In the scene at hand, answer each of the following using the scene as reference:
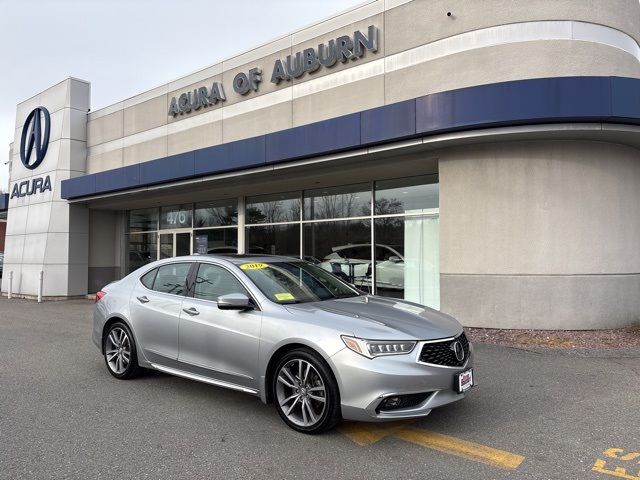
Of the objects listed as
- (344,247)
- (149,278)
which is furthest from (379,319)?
(344,247)

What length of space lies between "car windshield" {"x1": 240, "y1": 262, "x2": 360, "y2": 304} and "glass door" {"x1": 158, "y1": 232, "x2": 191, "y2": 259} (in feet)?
38.0

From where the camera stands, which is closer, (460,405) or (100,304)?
(460,405)

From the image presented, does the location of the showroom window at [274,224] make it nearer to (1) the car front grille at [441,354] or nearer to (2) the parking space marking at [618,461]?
(1) the car front grille at [441,354]

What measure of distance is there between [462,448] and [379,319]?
3.93 ft

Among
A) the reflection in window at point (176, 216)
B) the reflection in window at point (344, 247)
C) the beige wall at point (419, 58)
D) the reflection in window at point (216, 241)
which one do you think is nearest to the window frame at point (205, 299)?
the beige wall at point (419, 58)

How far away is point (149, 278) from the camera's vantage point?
239 inches

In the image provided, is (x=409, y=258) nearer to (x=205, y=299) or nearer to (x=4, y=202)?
(x=205, y=299)

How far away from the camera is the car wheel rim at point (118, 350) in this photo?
5.92m

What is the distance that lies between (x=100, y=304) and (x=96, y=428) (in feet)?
7.60

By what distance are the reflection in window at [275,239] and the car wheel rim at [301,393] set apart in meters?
8.98

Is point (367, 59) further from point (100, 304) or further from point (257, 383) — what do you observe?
point (257, 383)

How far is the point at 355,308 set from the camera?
4652mm

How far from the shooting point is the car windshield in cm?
489

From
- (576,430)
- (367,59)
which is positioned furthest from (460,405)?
(367,59)
